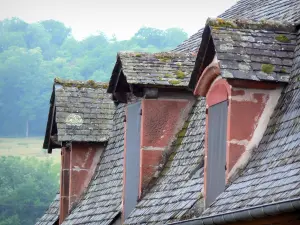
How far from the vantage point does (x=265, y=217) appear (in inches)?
493

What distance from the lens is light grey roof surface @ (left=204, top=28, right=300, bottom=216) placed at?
12746mm

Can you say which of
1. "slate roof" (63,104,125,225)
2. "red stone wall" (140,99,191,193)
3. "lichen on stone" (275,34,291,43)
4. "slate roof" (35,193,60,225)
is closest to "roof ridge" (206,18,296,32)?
"lichen on stone" (275,34,291,43)

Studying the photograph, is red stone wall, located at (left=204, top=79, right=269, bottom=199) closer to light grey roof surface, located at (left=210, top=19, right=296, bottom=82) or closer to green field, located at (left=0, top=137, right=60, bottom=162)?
light grey roof surface, located at (left=210, top=19, right=296, bottom=82)

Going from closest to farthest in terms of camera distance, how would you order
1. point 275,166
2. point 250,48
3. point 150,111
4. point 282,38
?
point 275,166 → point 250,48 → point 282,38 → point 150,111

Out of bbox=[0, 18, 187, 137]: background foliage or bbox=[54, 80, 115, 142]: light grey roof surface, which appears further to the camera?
bbox=[0, 18, 187, 137]: background foliage

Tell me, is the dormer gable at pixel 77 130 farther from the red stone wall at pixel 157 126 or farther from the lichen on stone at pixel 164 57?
the red stone wall at pixel 157 126

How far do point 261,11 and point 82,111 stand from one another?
13.5 feet

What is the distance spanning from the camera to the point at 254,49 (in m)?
15.2

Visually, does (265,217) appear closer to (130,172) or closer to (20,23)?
(130,172)

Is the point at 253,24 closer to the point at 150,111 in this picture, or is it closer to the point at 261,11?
the point at 150,111

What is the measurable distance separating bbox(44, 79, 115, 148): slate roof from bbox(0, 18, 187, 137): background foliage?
75.6 meters

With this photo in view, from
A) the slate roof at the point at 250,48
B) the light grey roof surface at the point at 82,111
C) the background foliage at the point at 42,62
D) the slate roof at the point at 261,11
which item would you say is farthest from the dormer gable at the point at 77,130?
the background foliage at the point at 42,62

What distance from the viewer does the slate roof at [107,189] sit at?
19266 millimetres

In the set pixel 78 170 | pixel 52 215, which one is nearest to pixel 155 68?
pixel 78 170
